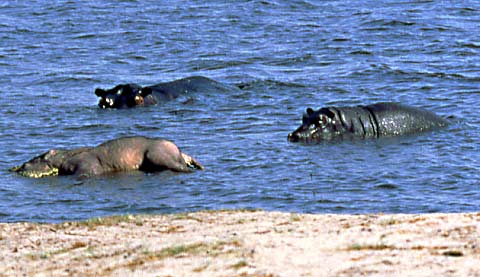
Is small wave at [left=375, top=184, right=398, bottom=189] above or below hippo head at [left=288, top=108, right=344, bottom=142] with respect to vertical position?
below

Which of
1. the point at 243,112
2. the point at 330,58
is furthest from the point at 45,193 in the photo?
the point at 330,58

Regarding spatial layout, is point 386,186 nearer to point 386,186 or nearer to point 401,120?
point 386,186

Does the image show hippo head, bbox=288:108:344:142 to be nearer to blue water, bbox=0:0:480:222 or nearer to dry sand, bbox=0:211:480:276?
blue water, bbox=0:0:480:222

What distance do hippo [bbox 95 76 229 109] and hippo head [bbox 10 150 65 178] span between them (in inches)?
179

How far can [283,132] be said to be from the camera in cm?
1598

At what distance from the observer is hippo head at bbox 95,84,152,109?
18.0 meters

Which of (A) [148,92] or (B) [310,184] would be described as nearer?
(B) [310,184]

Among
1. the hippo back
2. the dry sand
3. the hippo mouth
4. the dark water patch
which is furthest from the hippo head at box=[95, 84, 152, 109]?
the dry sand

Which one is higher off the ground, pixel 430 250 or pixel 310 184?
pixel 430 250

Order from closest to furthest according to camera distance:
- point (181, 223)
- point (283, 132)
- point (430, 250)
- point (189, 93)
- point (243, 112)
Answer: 1. point (430, 250)
2. point (181, 223)
3. point (283, 132)
4. point (243, 112)
5. point (189, 93)

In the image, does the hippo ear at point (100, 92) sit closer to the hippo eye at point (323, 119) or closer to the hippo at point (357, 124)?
the hippo at point (357, 124)

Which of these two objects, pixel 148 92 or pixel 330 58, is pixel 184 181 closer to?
pixel 148 92

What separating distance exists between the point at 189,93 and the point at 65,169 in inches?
220

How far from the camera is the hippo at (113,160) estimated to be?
527 inches
